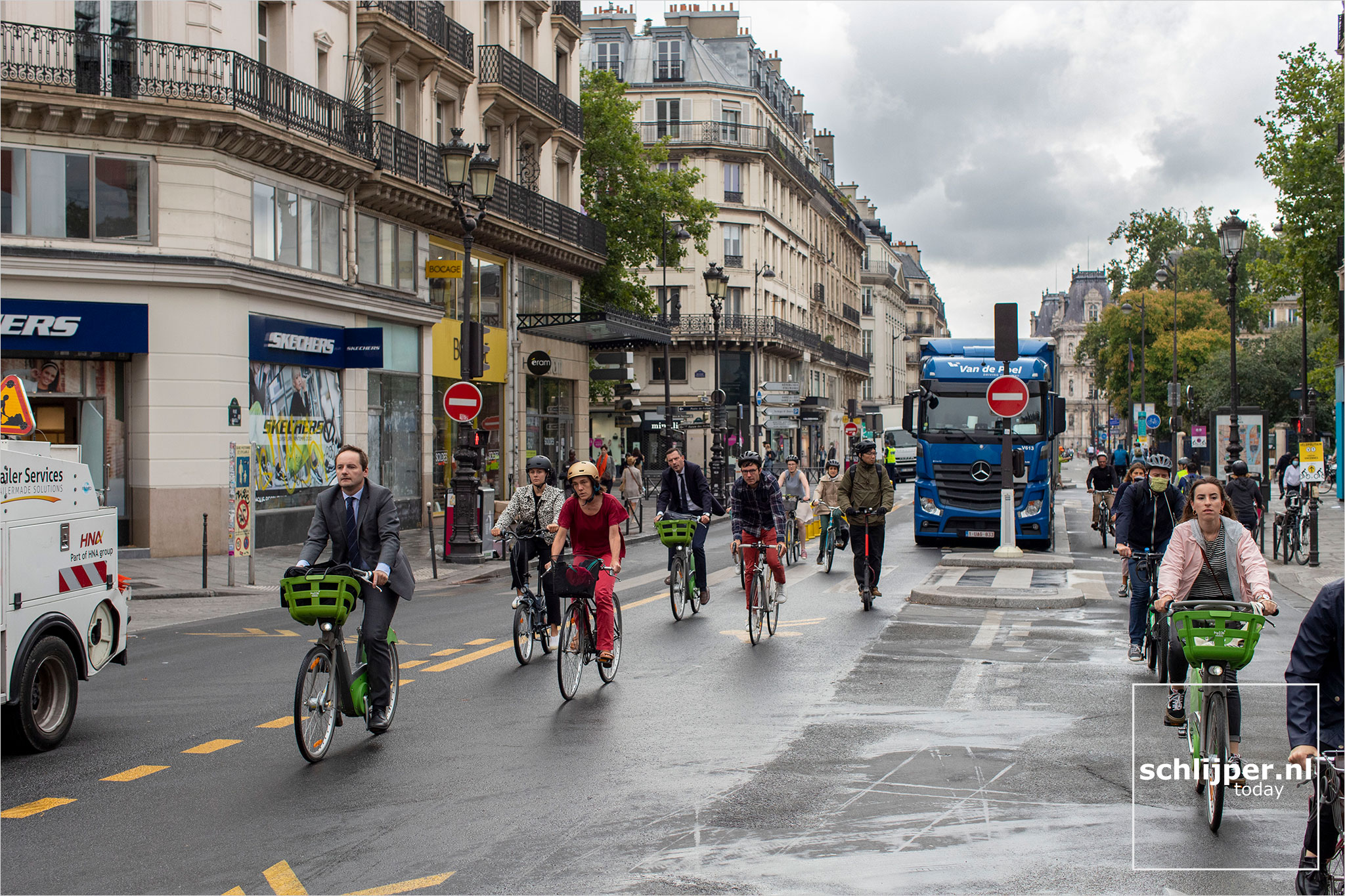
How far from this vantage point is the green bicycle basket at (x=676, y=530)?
13781 mm

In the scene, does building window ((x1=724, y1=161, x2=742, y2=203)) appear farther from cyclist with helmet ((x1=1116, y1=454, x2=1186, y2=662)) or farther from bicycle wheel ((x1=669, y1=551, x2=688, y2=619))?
cyclist with helmet ((x1=1116, y1=454, x2=1186, y2=662))

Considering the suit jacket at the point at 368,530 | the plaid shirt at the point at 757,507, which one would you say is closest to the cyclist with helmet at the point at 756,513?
the plaid shirt at the point at 757,507

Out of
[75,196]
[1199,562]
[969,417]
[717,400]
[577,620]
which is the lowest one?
[577,620]

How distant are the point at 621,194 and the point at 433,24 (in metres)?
16.8

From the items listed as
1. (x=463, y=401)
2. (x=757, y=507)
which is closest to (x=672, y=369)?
(x=463, y=401)

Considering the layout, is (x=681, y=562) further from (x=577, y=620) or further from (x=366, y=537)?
(x=366, y=537)

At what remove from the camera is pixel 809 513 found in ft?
109

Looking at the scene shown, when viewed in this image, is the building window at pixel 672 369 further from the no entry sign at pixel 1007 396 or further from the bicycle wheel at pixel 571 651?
the bicycle wheel at pixel 571 651

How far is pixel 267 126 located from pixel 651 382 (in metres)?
45.7

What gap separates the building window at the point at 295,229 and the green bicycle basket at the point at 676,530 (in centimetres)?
1291

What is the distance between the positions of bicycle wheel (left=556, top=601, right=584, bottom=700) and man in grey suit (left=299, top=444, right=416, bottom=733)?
1.51m

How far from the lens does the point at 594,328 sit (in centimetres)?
3778

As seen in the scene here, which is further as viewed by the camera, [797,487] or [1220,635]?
[797,487]

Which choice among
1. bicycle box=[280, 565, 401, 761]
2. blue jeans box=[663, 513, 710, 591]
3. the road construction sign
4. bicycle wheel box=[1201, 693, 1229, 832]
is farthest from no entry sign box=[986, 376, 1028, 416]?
bicycle wheel box=[1201, 693, 1229, 832]
